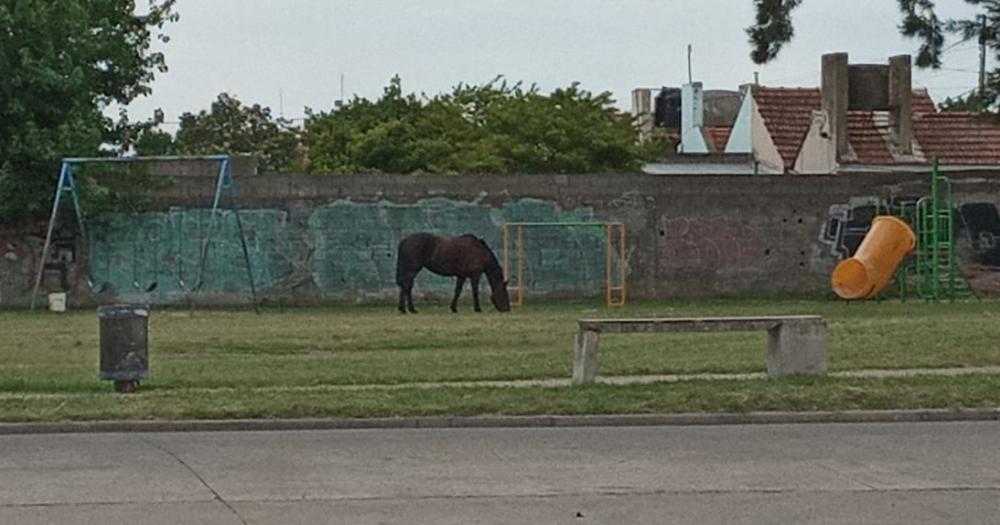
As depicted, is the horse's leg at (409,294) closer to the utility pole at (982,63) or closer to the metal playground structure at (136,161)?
the metal playground structure at (136,161)

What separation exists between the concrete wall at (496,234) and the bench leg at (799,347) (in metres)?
17.5

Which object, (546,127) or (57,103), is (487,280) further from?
(546,127)

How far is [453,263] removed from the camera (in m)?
31.0

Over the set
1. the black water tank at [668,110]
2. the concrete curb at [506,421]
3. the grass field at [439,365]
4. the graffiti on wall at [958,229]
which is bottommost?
the concrete curb at [506,421]

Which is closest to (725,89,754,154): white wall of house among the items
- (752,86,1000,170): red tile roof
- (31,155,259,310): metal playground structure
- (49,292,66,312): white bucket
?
(752,86,1000,170): red tile roof

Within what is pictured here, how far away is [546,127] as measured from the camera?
49.0 metres

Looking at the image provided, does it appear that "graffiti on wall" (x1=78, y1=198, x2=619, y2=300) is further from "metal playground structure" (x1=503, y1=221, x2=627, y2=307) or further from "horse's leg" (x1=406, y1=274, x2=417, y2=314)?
"horse's leg" (x1=406, y1=274, x2=417, y2=314)

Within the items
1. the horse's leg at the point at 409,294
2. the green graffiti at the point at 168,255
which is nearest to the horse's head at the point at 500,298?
the horse's leg at the point at 409,294

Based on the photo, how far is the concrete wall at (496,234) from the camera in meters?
32.4

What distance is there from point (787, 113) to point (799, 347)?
116 feet

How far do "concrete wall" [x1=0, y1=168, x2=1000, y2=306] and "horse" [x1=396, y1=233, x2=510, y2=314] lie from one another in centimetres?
202

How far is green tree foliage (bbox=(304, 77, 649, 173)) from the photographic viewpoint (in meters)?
48.7

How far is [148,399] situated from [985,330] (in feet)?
41.4

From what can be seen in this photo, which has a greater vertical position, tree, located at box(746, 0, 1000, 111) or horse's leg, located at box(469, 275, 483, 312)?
tree, located at box(746, 0, 1000, 111)
